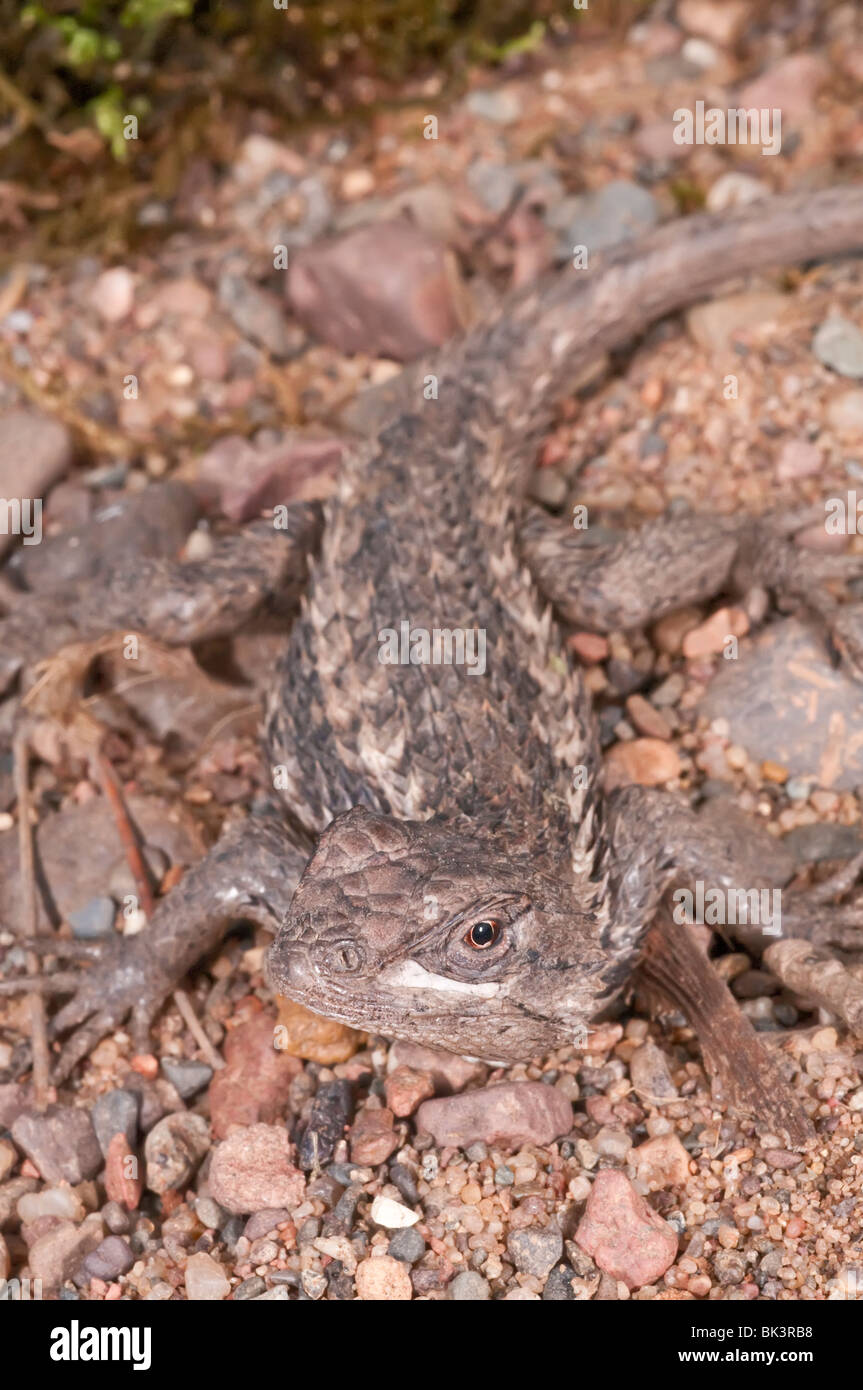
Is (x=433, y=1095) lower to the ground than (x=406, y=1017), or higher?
lower

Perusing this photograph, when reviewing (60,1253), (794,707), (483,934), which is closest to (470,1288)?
(483,934)

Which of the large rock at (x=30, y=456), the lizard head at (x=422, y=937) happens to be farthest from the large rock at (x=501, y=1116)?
the large rock at (x=30, y=456)

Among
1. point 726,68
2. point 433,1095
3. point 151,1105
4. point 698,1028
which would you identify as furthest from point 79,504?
point 726,68

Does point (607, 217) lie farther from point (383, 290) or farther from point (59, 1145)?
point (59, 1145)

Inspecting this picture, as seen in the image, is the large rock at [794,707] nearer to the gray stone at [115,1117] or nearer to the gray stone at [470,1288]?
the gray stone at [470,1288]

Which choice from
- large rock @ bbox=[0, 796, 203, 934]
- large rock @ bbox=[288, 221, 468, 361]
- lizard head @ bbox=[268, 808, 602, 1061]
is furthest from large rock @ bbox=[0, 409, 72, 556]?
lizard head @ bbox=[268, 808, 602, 1061]

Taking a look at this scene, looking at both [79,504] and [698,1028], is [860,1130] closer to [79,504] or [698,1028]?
[698,1028]
